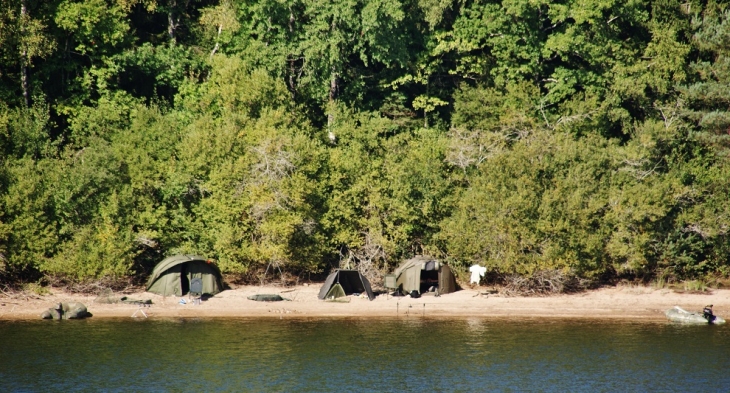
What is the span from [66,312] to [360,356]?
14530mm

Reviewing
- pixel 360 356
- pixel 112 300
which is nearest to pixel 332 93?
pixel 112 300

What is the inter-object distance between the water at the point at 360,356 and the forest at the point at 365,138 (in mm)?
5666

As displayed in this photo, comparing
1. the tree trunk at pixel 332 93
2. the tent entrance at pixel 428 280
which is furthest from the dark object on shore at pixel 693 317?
the tree trunk at pixel 332 93

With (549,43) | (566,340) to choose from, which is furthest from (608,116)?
(566,340)

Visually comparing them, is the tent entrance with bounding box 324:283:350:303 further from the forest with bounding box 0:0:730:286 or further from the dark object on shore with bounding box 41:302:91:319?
the dark object on shore with bounding box 41:302:91:319

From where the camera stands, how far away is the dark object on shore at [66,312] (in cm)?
3809

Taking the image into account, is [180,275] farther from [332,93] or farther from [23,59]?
[23,59]

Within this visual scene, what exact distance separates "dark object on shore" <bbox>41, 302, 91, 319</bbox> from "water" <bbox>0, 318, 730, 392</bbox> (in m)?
0.73

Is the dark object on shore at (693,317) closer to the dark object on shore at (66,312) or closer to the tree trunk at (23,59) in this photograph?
the dark object on shore at (66,312)

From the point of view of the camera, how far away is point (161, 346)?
3388cm

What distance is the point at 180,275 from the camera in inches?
1642

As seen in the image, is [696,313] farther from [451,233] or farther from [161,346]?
[161,346]

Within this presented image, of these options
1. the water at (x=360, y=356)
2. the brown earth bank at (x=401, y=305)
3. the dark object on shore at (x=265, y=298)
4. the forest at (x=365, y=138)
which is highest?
the forest at (x=365, y=138)

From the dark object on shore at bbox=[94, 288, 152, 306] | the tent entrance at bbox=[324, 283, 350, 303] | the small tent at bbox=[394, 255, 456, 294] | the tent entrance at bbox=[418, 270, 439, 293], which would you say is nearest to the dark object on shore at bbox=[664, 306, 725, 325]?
the small tent at bbox=[394, 255, 456, 294]
